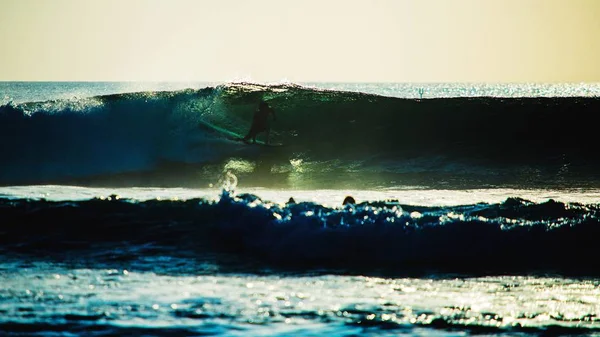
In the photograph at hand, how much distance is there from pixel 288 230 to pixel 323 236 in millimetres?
484

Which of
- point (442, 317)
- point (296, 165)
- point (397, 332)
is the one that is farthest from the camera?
point (296, 165)

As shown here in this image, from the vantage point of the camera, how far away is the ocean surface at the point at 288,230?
718 centimetres

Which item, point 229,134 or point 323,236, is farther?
point 229,134

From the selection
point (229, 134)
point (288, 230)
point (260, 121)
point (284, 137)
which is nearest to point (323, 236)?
point (288, 230)

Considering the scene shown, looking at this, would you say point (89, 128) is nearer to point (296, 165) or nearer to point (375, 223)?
point (296, 165)

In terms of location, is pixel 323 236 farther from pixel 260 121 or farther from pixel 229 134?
pixel 229 134

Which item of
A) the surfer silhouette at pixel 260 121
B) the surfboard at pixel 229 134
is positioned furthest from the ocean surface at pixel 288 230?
the surfer silhouette at pixel 260 121

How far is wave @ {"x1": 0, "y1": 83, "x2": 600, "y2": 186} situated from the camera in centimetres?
2120

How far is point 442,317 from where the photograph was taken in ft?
23.4

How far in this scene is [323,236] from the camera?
1068cm

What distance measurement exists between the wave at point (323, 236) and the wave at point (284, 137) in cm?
664

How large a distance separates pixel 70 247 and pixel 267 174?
9.40 metres

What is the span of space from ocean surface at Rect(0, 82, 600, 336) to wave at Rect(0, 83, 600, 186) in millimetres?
92

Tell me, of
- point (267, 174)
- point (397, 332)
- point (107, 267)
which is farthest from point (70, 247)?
point (267, 174)
